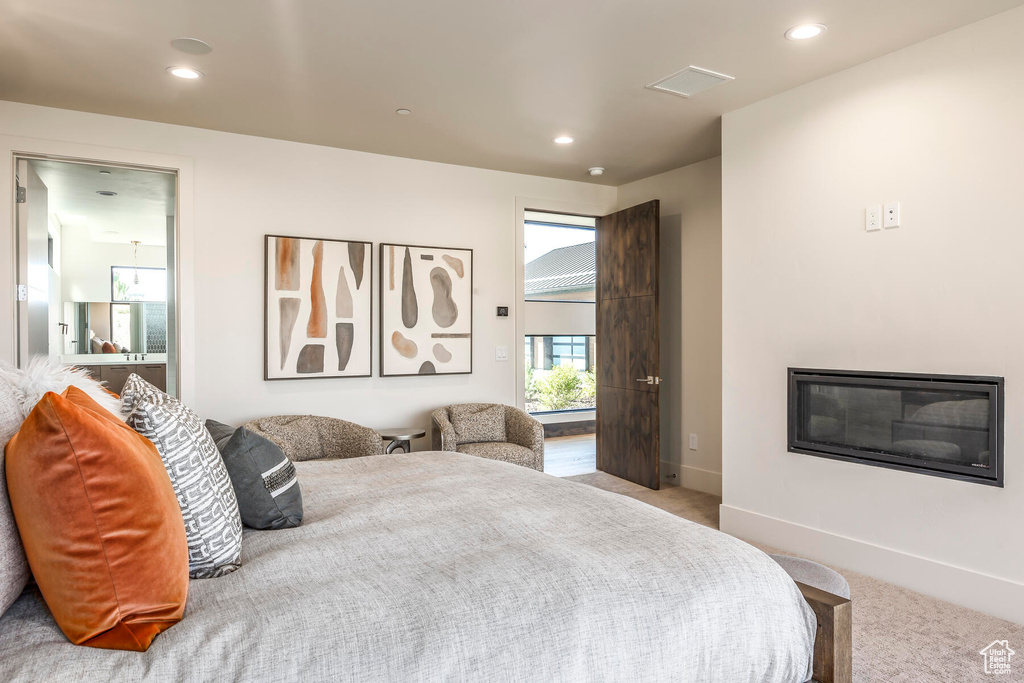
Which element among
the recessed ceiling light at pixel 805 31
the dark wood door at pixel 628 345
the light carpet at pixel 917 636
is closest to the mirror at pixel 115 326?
the dark wood door at pixel 628 345

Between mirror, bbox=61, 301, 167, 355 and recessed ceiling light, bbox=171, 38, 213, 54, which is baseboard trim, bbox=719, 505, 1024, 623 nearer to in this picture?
recessed ceiling light, bbox=171, 38, 213, 54

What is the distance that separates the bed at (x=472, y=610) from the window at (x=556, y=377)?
5.80 m

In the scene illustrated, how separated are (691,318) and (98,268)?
310 inches

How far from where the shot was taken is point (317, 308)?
13.8ft

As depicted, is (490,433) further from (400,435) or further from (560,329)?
(560,329)

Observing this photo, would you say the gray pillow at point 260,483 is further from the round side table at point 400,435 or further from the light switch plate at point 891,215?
the light switch plate at point 891,215

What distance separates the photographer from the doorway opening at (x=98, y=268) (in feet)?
11.9

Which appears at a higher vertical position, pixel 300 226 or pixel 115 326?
pixel 300 226

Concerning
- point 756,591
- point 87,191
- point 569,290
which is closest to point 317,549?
point 756,591

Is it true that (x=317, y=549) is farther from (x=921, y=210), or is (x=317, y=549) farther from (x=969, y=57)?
(x=969, y=57)

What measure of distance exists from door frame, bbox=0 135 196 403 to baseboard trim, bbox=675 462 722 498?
368 centimetres

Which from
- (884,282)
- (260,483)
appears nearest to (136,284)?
(260,483)

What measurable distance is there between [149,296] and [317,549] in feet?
28.5

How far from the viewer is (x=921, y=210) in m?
2.83
